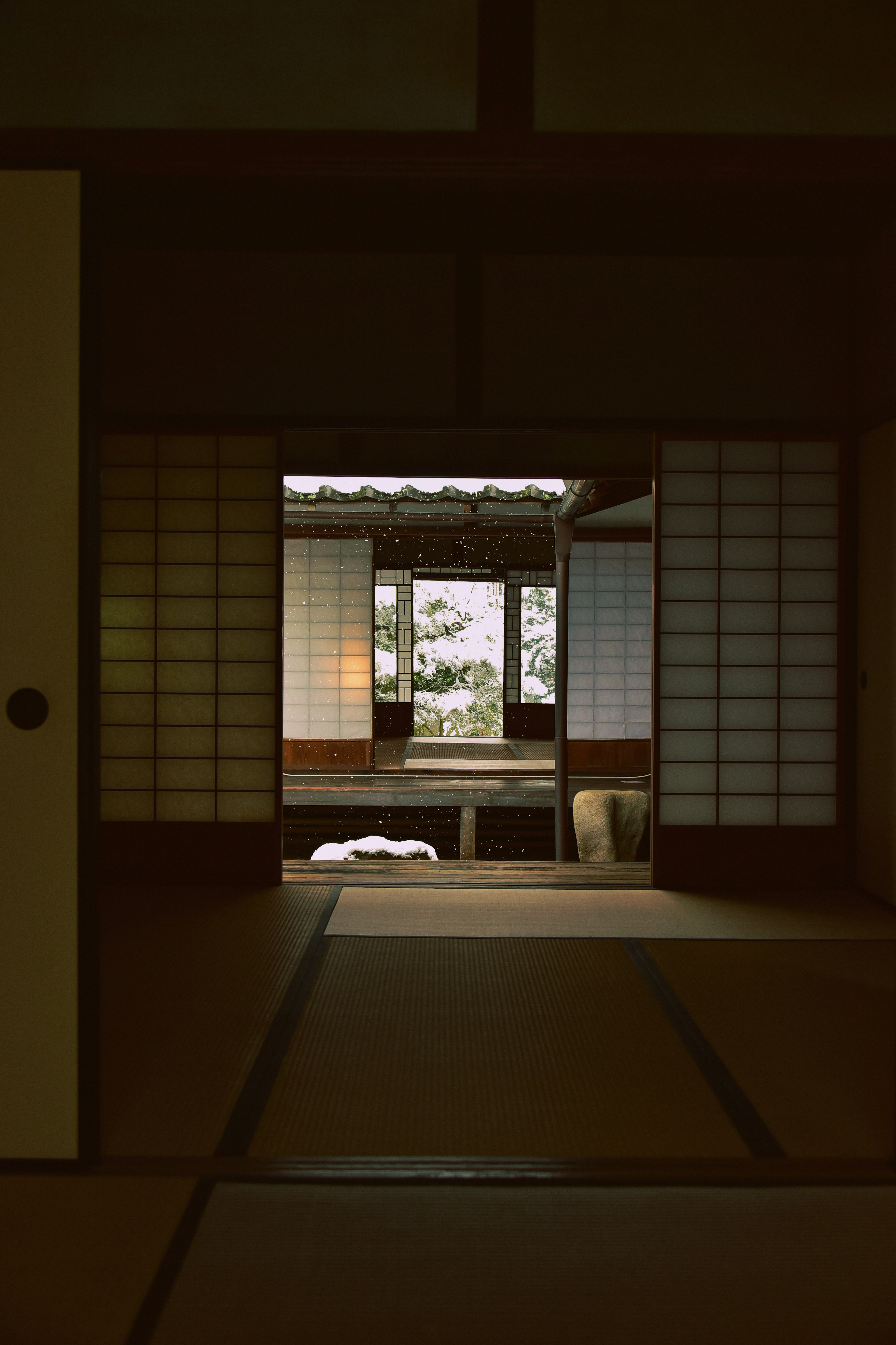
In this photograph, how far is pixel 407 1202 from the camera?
145 cm

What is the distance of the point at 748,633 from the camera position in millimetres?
3609

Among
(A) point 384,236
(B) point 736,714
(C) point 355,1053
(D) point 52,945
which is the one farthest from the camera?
(B) point 736,714

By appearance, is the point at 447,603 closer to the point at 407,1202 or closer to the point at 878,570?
the point at 878,570

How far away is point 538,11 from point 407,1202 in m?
2.40

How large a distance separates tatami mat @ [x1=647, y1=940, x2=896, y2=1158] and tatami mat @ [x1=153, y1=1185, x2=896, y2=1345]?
202mm

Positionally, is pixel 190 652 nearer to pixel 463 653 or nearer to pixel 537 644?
pixel 463 653

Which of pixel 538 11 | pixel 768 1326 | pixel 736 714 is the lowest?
pixel 768 1326

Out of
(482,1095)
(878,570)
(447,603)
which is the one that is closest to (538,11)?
(482,1095)

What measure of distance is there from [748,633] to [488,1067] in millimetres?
2440

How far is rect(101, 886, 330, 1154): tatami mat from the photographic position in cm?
172

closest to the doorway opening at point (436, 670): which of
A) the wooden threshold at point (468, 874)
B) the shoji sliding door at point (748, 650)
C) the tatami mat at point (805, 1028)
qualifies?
the wooden threshold at point (468, 874)

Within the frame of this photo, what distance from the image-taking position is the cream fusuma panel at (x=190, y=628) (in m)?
3.60

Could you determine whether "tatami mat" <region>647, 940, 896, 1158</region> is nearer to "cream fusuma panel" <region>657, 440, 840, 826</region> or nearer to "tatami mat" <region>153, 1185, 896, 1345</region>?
"tatami mat" <region>153, 1185, 896, 1345</region>

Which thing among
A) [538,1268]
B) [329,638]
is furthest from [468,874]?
[329,638]
